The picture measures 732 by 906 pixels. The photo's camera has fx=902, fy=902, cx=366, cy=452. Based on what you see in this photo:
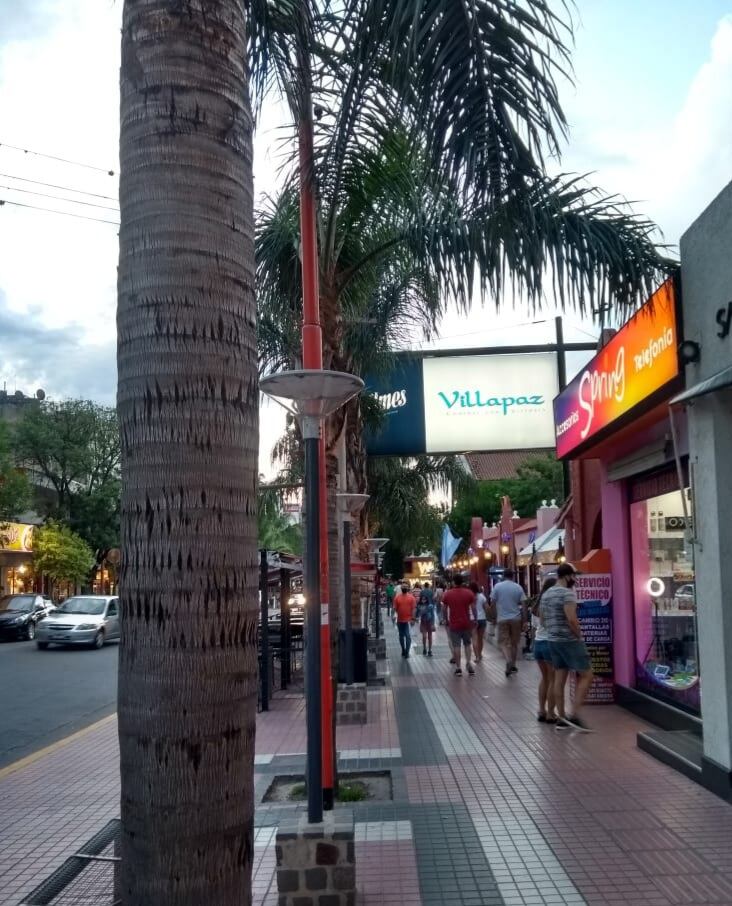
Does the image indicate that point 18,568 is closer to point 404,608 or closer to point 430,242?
point 404,608

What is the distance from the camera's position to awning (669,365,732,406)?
20.7ft

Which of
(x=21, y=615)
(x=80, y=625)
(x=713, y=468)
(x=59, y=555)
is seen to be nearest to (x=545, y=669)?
(x=713, y=468)

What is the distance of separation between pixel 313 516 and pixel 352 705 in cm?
643

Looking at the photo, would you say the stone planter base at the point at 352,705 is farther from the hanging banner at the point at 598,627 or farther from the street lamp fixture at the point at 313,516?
the street lamp fixture at the point at 313,516

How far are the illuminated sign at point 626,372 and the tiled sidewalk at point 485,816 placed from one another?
3.38m

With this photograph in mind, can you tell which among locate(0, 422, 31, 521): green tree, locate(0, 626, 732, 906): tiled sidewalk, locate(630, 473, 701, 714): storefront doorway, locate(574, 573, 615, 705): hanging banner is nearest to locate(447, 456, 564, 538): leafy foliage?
locate(0, 422, 31, 521): green tree

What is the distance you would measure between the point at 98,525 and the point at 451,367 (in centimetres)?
3339

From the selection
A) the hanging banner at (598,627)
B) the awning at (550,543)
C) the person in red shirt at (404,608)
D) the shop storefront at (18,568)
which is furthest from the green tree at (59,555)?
the hanging banner at (598,627)

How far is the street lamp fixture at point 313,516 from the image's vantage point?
487 cm

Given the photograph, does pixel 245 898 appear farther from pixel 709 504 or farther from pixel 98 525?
pixel 98 525

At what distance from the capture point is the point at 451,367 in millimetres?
16953

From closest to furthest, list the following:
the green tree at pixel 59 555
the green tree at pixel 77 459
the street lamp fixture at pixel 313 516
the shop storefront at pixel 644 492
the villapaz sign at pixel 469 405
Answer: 1. the street lamp fixture at pixel 313 516
2. the shop storefront at pixel 644 492
3. the villapaz sign at pixel 469 405
4. the green tree at pixel 59 555
5. the green tree at pixel 77 459

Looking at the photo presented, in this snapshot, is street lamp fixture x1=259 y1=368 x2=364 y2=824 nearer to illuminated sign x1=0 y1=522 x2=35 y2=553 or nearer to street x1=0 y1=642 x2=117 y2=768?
street x1=0 y1=642 x2=117 y2=768

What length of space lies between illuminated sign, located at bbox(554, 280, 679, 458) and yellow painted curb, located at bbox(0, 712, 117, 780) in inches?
282
